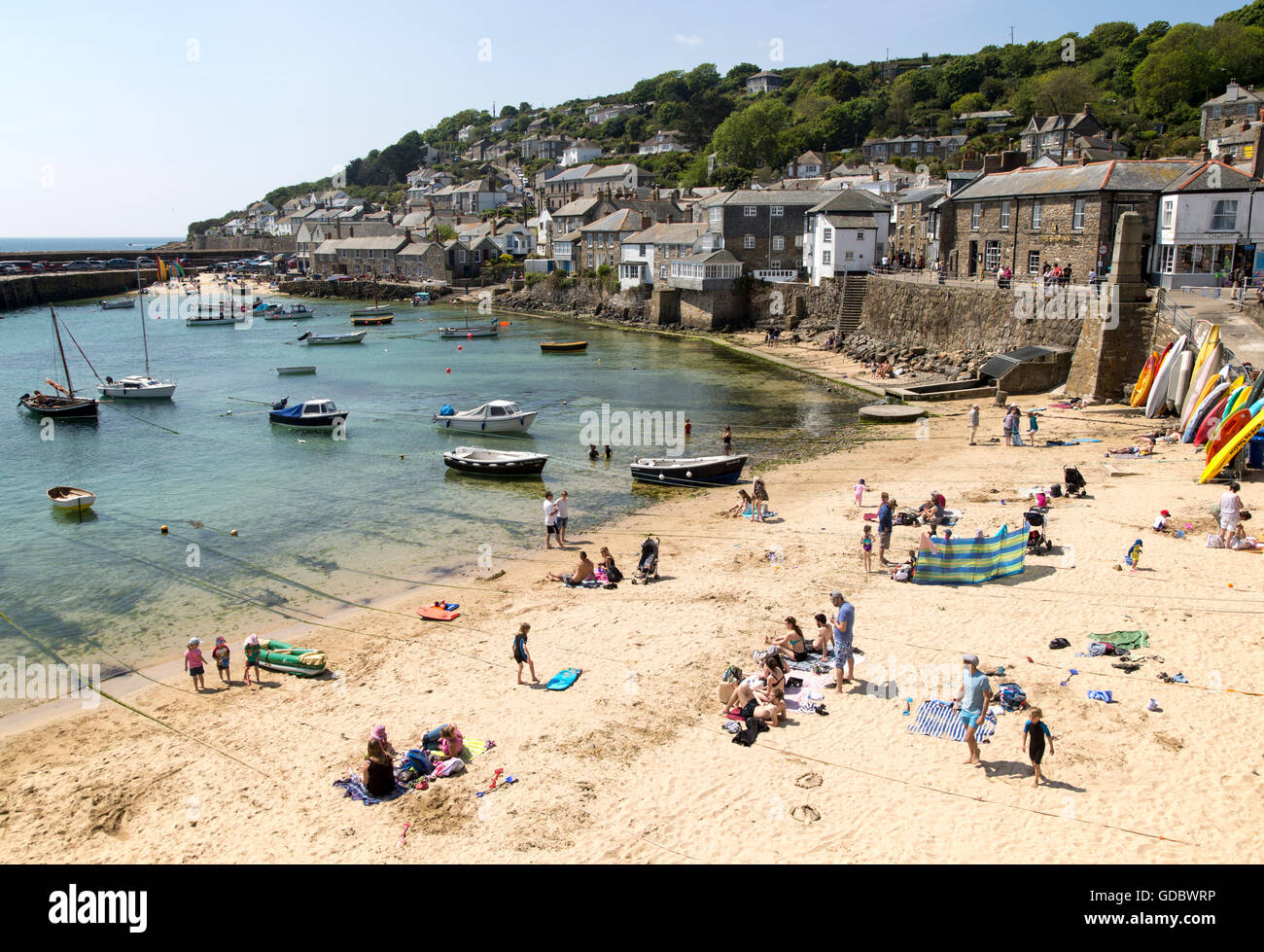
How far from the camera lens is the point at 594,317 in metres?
85.6

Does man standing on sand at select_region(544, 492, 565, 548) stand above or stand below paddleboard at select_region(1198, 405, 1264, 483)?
below

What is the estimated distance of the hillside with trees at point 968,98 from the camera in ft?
295

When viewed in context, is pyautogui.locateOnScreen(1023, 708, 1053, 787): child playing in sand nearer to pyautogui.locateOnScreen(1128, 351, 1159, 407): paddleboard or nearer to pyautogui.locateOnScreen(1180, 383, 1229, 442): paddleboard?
pyautogui.locateOnScreen(1180, 383, 1229, 442): paddleboard

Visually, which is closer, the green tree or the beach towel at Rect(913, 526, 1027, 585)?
the beach towel at Rect(913, 526, 1027, 585)

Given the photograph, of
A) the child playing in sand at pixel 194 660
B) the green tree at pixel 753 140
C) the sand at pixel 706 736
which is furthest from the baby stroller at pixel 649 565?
the green tree at pixel 753 140

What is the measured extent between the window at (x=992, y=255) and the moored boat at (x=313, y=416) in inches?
1423

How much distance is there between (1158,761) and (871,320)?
48953mm

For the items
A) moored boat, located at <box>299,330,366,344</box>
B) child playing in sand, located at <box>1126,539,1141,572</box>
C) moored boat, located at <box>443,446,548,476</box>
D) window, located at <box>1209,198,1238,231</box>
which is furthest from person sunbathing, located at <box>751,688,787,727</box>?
moored boat, located at <box>299,330,366,344</box>

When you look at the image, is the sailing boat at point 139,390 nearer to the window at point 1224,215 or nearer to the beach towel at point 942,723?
the beach towel at point 942,723

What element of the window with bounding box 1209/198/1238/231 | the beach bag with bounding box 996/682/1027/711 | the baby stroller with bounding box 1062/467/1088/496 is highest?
the window with bounding box 1209/198/1238/231

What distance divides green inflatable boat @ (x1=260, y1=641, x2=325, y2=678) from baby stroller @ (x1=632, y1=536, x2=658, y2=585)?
7.04 meters

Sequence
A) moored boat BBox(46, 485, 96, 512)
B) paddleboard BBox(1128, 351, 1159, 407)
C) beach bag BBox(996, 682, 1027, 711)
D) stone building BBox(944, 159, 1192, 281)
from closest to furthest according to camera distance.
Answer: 1. beach bag BBox(996, 682, 1027, 711)
2. moored boat BBox(46, 485, 96, 512)
3. paddleboard BBox(1128, 351, 1159, 407)
4. stone building BBox(944, 159, 1192, 281)

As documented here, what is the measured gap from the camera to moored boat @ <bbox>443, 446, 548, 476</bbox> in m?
30.9
